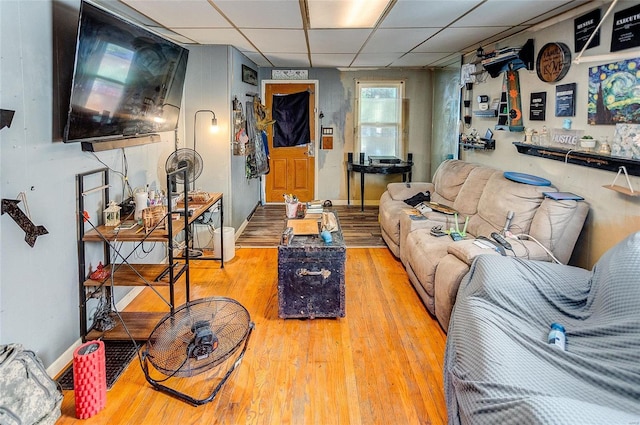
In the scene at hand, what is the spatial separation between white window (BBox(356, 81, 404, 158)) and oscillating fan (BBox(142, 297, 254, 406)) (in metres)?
5.08

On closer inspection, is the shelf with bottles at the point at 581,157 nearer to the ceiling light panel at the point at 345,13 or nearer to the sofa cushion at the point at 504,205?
the sofa cushion at the point at 504,205

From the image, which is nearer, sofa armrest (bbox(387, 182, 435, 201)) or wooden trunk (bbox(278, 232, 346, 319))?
wooden trunk (bbox(278, 232, 346, 319))

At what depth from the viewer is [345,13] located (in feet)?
10.7

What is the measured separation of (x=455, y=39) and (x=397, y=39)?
58cm

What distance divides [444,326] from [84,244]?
2364mm

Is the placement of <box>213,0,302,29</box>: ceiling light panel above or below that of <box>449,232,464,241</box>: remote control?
above

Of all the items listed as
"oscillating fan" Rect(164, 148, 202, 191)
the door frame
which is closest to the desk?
the door frame

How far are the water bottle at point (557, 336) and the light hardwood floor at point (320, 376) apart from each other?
0.62m

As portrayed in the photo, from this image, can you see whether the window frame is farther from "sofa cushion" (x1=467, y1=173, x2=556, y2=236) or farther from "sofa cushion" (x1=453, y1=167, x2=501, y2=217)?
"sofa cushion" (x1=467, y1=173, x2=556, y2=236)

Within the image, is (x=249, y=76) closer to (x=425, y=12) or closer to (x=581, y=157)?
(x=425, y=12)

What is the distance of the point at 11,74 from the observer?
2.00m

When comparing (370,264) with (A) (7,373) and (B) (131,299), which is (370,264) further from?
(A) (7,373)

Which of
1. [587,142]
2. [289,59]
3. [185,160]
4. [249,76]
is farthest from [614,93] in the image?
[249,76]

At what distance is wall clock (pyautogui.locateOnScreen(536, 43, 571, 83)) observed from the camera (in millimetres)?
3168
